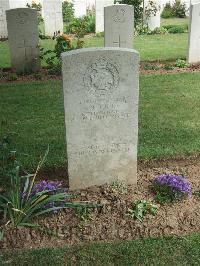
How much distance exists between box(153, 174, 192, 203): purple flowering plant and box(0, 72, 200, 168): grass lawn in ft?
3.71

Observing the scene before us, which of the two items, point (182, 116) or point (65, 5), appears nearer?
point (182, 116)

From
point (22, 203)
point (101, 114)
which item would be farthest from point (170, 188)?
point (22, 203)

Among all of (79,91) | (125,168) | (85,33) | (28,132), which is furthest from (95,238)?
(85,33)

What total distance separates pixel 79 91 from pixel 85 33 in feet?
46.0

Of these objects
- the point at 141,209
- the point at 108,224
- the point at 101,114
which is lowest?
the point at 108,224

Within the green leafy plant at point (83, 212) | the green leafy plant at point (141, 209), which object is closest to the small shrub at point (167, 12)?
the green leafy plant at point (141, 209)

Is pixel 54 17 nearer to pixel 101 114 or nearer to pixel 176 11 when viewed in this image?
pixel 176 11

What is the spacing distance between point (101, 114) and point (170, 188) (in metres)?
1.12

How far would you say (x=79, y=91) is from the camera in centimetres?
418

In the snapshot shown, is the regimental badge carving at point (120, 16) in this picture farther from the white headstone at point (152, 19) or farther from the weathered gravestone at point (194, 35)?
the white headstone at point (152, 19)

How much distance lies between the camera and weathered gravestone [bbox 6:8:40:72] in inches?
399

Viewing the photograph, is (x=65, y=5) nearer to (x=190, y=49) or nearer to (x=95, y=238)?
(x=190, y=49)

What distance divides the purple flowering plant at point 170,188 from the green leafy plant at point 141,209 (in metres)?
0.17

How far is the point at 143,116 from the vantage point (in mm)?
7262
